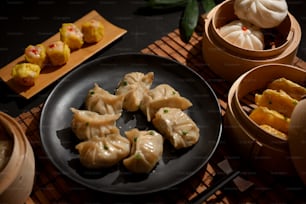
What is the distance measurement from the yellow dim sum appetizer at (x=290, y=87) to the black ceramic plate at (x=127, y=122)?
26 centimetres

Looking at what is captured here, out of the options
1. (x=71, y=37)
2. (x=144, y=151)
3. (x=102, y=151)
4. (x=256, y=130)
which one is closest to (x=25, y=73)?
(x=71, y=37)

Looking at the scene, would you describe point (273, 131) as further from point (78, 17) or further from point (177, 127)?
point (78, 17)

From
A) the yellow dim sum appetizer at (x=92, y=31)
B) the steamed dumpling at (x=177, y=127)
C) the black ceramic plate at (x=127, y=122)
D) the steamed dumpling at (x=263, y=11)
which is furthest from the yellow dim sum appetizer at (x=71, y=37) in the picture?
the steamed dumpling at (x=263, y=11)

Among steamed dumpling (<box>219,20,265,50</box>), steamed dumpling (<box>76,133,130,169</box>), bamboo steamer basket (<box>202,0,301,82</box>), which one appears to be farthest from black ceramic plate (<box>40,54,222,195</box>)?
steamed dumpling (<box>219,20,265,50</box>)

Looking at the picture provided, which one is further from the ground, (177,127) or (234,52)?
(234,52)

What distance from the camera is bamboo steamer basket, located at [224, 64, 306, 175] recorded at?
149cm

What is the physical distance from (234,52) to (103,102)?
594 mm

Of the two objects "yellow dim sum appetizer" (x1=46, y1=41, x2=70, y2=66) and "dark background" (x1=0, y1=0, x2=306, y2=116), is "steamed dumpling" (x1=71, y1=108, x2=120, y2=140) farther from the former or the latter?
"dark background" (x1=0, y1=0, x2=306, y2=116)

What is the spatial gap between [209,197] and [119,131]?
0.42m

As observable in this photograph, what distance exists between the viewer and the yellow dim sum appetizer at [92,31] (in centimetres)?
202

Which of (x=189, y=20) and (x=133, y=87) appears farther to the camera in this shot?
(x=189, y=20)

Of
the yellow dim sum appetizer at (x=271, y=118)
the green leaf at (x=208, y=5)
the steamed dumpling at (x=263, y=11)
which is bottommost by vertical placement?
the yellow dim sum appetizer at (x=271, y=118)

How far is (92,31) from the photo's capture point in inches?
79.4

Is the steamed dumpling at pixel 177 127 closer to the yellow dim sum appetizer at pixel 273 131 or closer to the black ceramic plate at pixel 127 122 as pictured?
the black ceramic plate at pixel 127 122
